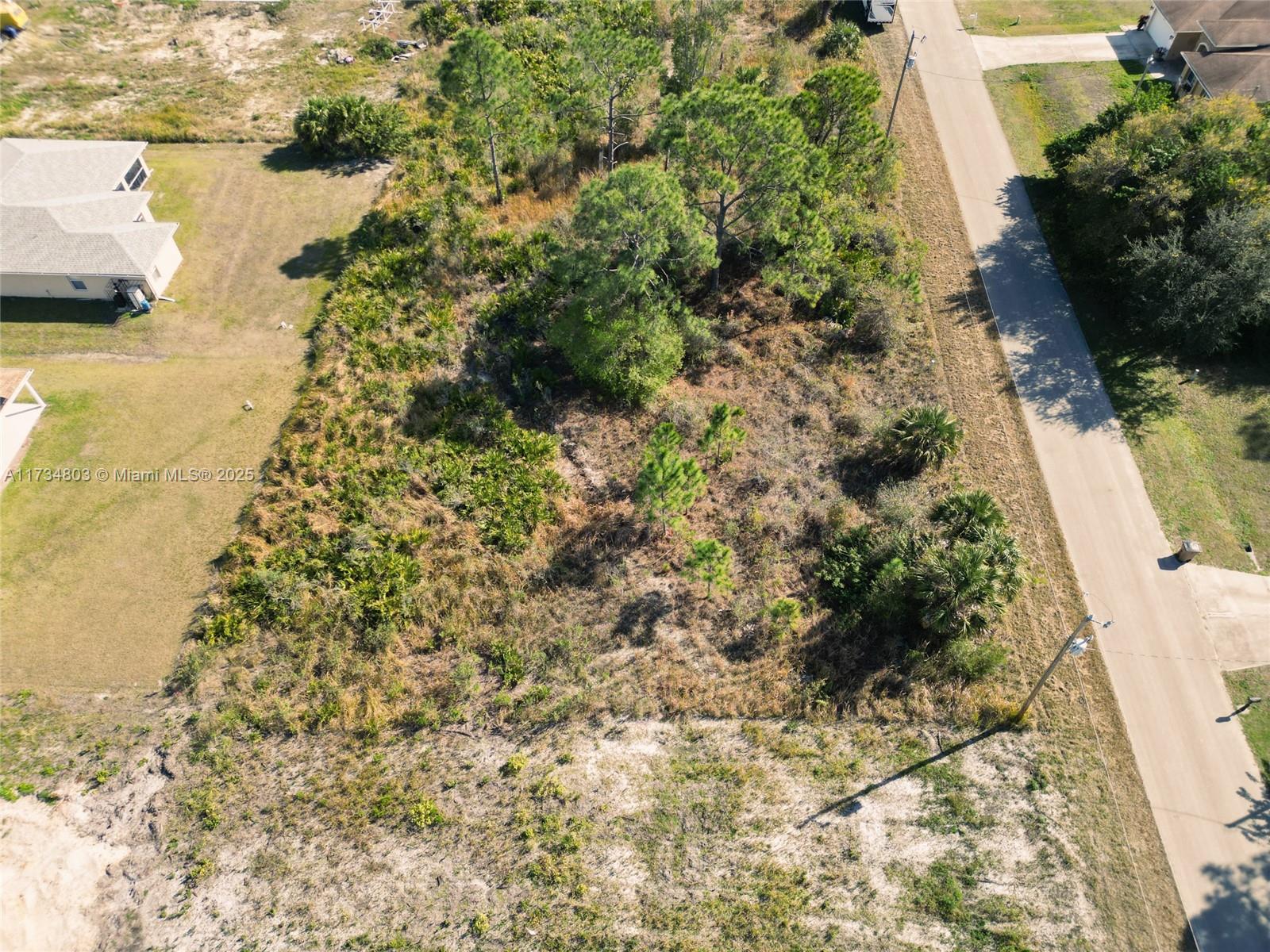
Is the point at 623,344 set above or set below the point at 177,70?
below

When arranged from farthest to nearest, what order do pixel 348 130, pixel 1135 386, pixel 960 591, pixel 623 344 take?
pixel 348 130 < pixel 1135 386 < pixel 623 344 < pixel 960 591

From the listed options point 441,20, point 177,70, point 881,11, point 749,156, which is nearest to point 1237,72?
point 881,11

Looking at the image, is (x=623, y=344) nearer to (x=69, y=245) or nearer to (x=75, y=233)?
(x=69, y=245)

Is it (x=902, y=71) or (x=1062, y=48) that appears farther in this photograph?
(x=1062, y=48)

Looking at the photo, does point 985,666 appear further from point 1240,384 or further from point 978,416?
point 1240,384

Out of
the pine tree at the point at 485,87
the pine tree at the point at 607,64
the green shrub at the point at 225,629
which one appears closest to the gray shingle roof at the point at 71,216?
the pine tree at the point at 485,87

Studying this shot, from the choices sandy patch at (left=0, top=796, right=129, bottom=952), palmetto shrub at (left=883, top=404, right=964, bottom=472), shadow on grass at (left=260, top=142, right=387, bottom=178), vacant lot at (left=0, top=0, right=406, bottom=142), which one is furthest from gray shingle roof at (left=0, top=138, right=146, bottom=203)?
palmetto shrub at (left=883, top=404, right=964, bottom=472)

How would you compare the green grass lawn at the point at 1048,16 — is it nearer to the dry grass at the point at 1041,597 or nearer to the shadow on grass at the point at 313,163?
the dry grass at the point at 1041,597
